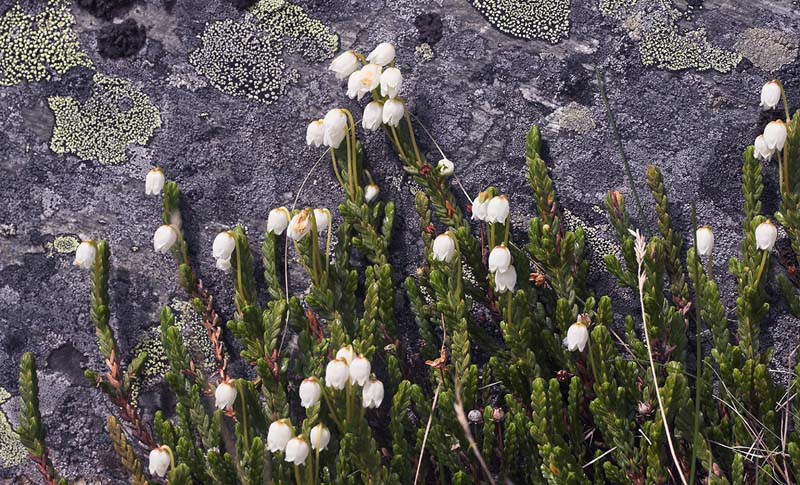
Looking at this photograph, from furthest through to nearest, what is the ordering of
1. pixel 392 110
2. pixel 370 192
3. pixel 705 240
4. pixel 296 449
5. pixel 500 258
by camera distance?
pixel 370 192 → pixel 392 110 → pixel 705 240 → pixel 500 258 → pixel 296 449

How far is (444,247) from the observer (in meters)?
2.69

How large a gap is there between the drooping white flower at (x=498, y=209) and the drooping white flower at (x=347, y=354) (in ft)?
2.05

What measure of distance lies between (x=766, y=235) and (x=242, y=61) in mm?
1881

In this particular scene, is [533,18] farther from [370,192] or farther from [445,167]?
[370,192]

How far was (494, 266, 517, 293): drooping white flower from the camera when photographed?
2695mm

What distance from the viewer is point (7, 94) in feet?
9.95

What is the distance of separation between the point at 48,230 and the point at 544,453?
189 cm

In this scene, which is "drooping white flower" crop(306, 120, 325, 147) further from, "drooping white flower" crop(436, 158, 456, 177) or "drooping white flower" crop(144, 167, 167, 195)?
"drooping white flower" crop(144, 167, 167, 195)

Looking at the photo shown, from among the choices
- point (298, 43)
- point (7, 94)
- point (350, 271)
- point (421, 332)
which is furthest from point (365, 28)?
point (7, 94)

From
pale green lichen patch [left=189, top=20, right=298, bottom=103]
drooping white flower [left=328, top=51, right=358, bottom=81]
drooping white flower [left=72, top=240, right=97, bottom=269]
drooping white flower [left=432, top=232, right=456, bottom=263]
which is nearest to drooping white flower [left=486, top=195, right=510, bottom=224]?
drooping white flower [left=432, top=232, right=456, bottom=263]

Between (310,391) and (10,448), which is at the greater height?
(310,391)

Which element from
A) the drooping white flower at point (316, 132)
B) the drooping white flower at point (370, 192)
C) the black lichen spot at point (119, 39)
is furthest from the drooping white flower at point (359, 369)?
the black lichen spot at point (119, 39)

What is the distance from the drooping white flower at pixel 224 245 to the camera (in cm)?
283

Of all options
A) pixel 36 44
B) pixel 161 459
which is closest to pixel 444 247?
pixel 161 459
